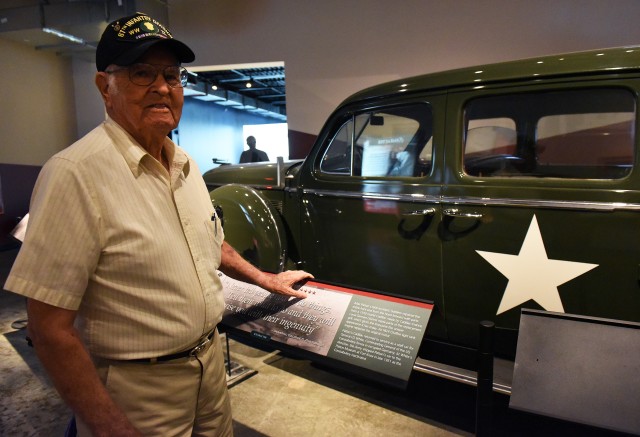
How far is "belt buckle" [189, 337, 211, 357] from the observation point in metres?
1.26

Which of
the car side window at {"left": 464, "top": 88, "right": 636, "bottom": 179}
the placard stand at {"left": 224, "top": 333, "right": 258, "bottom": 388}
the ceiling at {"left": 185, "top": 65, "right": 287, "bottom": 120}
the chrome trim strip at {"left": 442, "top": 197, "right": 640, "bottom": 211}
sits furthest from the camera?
the ceiling at {"left": 185, "top": 65, "right": 287, "bottom": 120}

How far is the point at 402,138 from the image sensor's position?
8.52 ft

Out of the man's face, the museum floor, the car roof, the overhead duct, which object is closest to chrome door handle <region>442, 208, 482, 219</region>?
the car roof

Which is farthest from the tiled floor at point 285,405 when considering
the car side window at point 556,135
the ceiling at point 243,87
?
the ceiling at point 243,87

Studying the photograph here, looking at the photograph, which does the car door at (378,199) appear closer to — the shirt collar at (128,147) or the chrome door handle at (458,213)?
the chrome door handle at (458,213)

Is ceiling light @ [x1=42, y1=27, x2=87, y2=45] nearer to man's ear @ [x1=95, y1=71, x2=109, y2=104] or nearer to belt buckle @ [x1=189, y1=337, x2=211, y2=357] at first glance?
man's ear @ [x1=95, y1=71, x2=109, y2=104]

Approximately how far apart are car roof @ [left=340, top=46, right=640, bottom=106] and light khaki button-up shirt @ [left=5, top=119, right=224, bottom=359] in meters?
1.58

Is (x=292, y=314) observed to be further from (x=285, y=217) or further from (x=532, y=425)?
(x=532, y=425)

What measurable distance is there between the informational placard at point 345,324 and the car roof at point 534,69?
1152 mm

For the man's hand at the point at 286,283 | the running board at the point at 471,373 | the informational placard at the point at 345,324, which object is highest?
the man's hand at the point at 286,283

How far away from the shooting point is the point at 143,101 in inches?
46.8

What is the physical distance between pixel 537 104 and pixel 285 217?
177 cm

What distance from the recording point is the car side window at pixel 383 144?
8.12 ft

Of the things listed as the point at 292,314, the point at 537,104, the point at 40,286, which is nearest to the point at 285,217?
the point at 292,314
